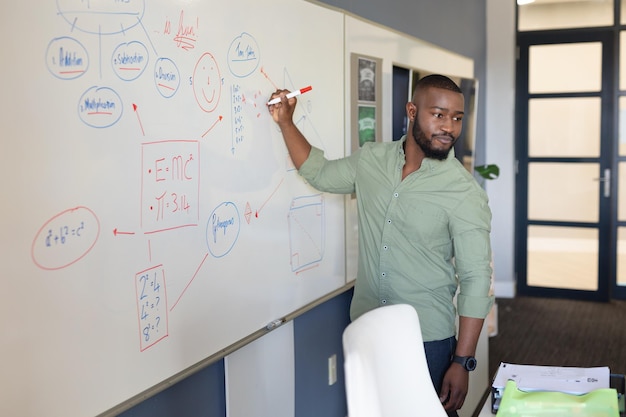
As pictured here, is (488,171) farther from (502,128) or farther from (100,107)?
(100,107)

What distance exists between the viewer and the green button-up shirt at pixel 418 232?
2279mm

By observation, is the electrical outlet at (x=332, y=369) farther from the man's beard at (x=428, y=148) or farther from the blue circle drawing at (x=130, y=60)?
the blue circle drawing at (x=130, y=60)

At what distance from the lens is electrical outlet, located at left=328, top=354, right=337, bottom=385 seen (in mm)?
3287

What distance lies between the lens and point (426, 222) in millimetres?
2334

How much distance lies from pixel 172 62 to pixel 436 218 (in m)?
0.99

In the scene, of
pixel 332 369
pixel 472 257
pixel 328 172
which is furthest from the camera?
pixel 332 369

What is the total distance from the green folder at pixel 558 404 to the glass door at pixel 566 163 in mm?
4908

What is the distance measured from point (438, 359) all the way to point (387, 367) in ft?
2.62

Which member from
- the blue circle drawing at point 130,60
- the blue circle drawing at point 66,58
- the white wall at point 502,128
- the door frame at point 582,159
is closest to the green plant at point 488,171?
the white wall at point 502,128

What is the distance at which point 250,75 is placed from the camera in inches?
87.2

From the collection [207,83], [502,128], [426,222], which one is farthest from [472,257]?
[502,128]

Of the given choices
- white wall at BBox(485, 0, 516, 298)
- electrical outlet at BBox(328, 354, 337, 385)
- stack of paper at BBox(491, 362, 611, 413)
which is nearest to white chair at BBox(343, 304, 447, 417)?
stack of paper at BBox(491, 362, 611, 413)

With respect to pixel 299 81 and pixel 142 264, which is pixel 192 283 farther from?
pixel 299 81

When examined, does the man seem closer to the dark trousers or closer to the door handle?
the dark trousers
